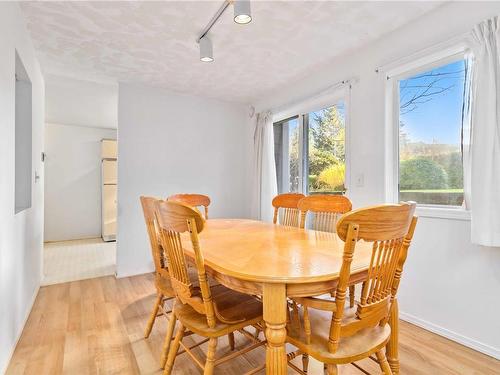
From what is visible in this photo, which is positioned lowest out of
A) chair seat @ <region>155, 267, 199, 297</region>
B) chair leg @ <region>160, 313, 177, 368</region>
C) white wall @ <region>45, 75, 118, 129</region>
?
chair leg @ <region>160, 313, 177, 368</region>

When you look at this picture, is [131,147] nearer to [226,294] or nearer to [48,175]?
[226,294]

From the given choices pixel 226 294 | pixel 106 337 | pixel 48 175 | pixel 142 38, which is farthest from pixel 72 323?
pixel 48 175

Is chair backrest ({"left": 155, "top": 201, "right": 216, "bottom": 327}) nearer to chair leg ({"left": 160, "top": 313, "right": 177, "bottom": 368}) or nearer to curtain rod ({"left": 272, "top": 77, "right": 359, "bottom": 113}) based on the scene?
chair leg ({"left": 160, "top": 313, "right": 177, "bottom": 368})

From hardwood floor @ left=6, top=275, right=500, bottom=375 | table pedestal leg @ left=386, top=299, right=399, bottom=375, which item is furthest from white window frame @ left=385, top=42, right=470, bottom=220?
table pedestal leg @ left=386, top=299, right=399, bottom=375

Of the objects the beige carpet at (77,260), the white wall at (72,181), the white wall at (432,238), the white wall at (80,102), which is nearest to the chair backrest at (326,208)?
the white wall at (432,238)

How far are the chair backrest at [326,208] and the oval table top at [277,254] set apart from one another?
0.21 m

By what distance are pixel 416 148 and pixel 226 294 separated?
1.96 m

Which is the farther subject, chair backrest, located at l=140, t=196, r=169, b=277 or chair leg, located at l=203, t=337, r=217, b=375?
chair backrest, located at l=140, t=196, r=169, b=277

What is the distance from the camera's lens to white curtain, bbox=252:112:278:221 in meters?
3.79

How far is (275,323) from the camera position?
1041 millimetres

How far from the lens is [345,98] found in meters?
2.77

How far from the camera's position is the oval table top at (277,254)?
42.2 inches

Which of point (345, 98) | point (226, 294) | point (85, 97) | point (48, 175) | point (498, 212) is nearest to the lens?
point (226, 294)

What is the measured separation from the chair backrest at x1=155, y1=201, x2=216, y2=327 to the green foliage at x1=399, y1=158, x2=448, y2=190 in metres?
1.97
